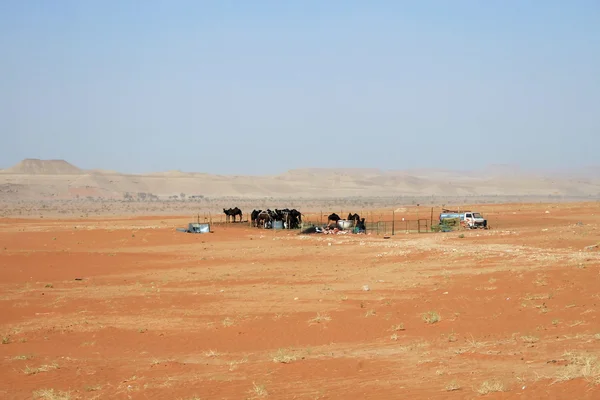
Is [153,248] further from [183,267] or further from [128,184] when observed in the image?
[128,184]

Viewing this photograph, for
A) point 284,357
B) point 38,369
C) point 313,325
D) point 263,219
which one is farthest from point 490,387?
point 263,219

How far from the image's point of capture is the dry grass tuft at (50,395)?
37.6 feet

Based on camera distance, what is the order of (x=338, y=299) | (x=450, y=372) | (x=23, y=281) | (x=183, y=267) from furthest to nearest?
(x=183, y=267), (x=23, y=281), (x=338, y=299), (x=450, y=372)

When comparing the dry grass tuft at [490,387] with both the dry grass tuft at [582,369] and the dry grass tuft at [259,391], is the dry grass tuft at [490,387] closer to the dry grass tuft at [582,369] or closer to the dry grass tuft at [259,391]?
the dry grass tuft at [582,369]

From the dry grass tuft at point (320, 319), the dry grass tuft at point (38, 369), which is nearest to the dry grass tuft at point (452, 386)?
the dry grass tuft at point (320, 319)

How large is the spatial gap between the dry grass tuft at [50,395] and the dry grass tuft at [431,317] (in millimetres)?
9017

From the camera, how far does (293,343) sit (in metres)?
16.1

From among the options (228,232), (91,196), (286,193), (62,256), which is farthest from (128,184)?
(62,256)

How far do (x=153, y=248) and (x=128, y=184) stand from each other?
147426mm

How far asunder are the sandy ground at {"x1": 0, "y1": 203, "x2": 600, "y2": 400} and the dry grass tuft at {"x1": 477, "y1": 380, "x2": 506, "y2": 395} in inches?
0.8

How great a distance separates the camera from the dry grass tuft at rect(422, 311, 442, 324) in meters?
17.4

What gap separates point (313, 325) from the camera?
17828mm

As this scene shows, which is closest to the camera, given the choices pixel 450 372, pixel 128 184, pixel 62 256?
pixel 450 372

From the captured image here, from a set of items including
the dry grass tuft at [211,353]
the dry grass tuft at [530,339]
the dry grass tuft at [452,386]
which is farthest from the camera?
the dry grass tuft at [211,353]
